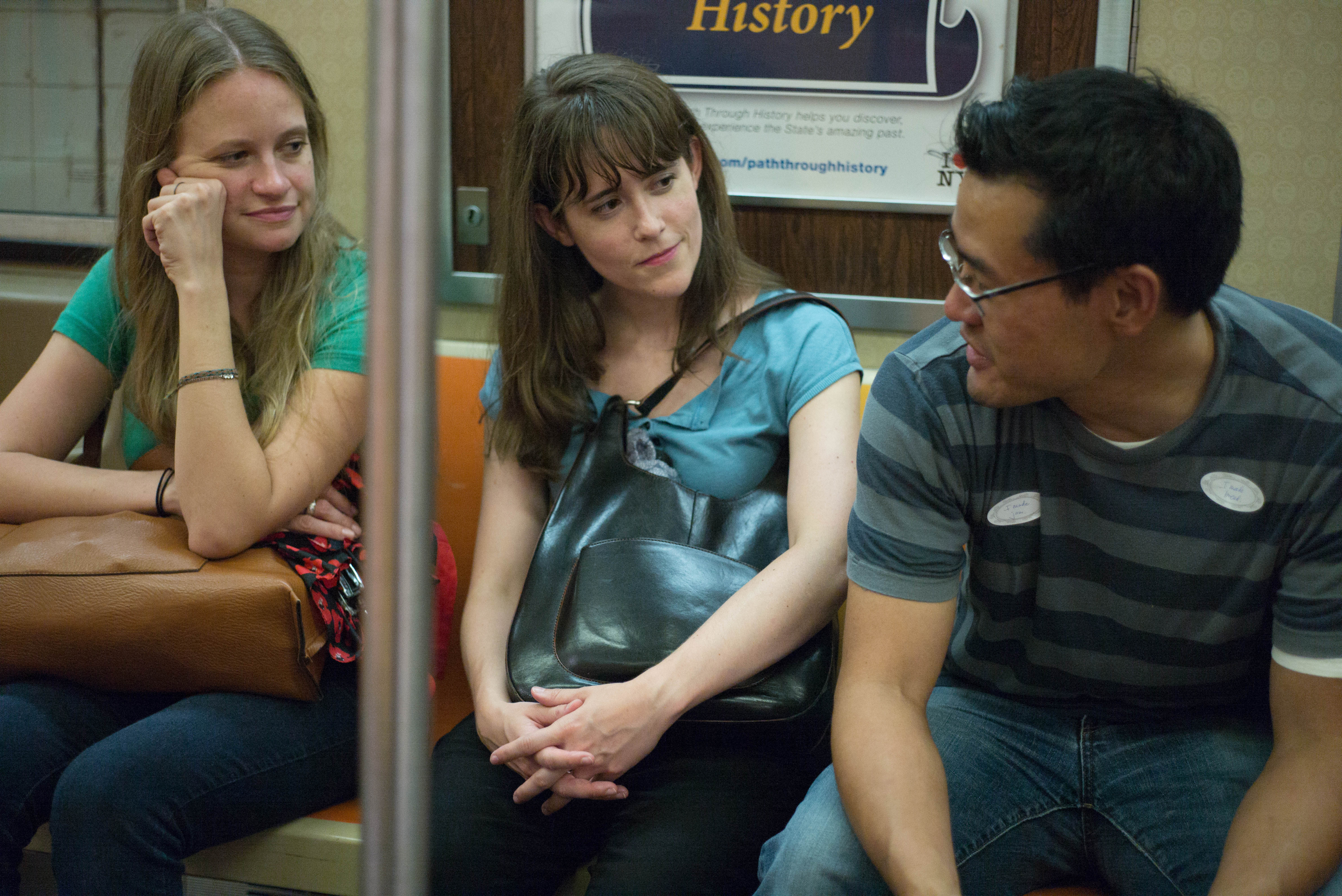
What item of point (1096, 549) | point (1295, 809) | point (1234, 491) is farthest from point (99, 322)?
point (1295, 809)

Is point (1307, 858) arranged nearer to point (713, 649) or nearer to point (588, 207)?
point (713, 649)

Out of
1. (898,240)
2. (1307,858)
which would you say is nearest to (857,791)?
(1307,858)

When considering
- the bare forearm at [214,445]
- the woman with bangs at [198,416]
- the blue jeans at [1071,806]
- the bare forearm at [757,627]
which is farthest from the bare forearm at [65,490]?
the blue jeans at [1071,806]

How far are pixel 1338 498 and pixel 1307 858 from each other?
362mm

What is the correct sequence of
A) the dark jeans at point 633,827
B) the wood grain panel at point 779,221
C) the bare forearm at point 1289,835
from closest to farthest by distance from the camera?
the bare forearm at point 1289,835 → the dark jeans at point 633,827 → the wood grain panel at point 779,221

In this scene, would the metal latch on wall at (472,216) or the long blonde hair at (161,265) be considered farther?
the metal latch on wall at (472,216)

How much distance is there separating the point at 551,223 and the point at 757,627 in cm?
72

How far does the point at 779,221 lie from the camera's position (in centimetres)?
228

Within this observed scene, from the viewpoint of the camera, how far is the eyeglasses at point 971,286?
1111 millimetres

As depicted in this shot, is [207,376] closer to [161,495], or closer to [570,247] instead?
[161,495]

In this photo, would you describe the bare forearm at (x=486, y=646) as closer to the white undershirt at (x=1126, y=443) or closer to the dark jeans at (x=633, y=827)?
the dark jeans at (x=633, y=827)

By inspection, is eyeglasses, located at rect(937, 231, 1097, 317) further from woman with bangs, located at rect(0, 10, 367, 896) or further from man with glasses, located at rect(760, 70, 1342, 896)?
woman with bangs, located at rect(0, 10, 367, 896)

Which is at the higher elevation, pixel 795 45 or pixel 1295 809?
pixel 795 45

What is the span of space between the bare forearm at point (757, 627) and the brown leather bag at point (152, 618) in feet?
1.58
